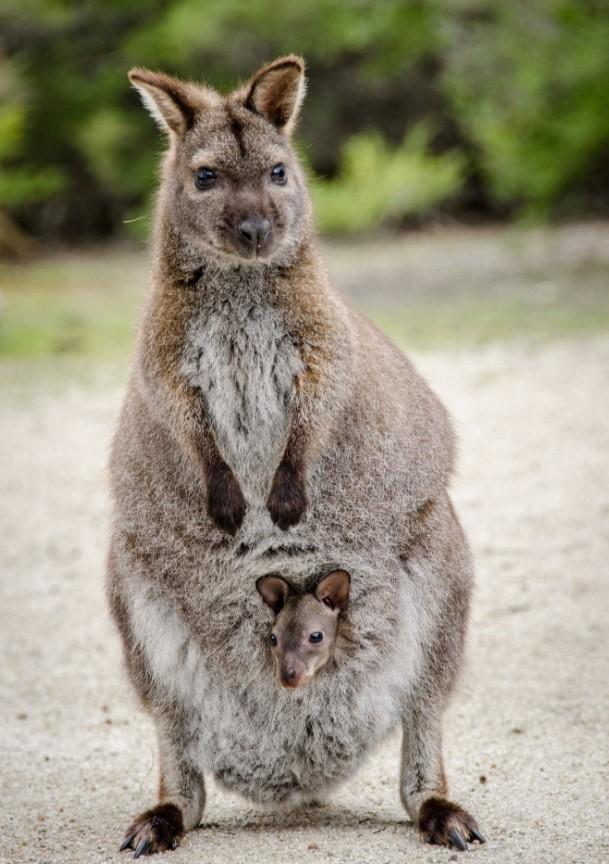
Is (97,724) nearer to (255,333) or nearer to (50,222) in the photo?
(255,333)

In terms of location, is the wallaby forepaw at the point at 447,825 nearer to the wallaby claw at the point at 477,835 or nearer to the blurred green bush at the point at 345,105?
the wallaby claw at the point at 477,835

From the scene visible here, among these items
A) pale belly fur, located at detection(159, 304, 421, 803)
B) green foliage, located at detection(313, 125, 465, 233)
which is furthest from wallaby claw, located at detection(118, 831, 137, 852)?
green foliage, located at detection(313, 125, 465, 233)

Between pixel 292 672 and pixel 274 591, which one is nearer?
pixel 292 672

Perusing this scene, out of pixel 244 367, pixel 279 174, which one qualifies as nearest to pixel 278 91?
pixel 279 174

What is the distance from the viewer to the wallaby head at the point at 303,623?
344 centimetres

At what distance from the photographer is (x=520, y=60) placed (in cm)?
1472

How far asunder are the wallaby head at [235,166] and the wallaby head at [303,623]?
35.5 inches

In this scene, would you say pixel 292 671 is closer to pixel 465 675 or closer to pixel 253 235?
pixel 465 675

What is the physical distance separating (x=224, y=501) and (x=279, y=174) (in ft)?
3.23

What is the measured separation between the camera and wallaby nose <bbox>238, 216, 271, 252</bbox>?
3598mm

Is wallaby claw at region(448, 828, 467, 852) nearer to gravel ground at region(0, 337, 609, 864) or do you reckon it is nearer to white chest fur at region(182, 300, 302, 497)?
gravel ground at region(0, 337, 609, 864)

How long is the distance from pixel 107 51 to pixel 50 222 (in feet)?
9.74

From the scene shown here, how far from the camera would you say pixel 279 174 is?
3.84 metres

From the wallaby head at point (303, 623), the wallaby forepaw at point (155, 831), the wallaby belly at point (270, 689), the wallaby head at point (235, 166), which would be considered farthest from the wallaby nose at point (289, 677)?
the wallaby head at point (235, 166)
